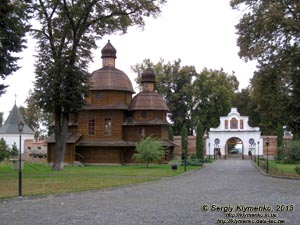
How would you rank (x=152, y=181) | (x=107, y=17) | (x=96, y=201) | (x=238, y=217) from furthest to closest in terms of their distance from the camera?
(x=107, y=17) → (x=152, y=181) → (x=96, y=201) → (x=238, y=217)

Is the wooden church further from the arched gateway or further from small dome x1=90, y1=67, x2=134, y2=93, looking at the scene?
the arched gateway

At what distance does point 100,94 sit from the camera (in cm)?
4847

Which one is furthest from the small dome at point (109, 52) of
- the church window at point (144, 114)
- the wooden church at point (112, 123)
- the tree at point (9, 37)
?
the tree at point (9, 37)

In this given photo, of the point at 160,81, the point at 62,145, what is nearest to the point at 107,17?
the point at 62,145

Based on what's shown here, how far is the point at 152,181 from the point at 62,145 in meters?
14.6

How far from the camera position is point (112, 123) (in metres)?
48.1

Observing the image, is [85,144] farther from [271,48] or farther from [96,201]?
[96,201]

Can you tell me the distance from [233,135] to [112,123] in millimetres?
23979

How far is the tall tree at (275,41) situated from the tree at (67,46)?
27.7 feet

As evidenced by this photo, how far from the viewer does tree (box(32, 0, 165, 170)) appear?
3488 cm

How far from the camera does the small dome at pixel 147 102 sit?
48656mm

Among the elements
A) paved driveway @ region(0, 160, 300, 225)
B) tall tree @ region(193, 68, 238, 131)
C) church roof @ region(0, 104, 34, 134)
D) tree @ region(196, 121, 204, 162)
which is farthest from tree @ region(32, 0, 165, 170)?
church roof @ region(0, 104, 34, 134)

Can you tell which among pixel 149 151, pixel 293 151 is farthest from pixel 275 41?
pixel 293 151

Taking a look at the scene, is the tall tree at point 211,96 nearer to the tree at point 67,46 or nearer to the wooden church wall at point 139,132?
the wooden church wall at point 139,132
